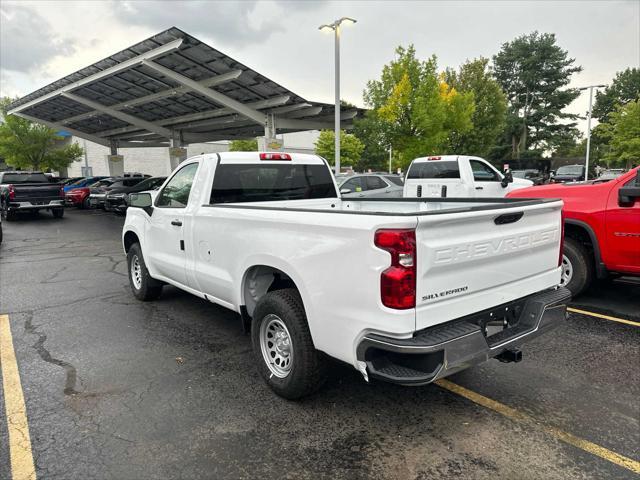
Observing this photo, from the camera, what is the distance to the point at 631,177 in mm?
5320

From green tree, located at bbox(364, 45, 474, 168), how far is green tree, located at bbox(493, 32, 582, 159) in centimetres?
4119

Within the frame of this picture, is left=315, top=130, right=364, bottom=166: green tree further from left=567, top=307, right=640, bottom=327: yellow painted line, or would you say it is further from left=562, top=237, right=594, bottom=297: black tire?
left=567, top=307, right=640, bottom=327: yellow painted line

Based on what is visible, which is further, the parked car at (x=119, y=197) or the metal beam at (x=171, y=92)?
the metal beam at (x=171, y=92)

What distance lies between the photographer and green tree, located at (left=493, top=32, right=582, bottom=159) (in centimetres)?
5894

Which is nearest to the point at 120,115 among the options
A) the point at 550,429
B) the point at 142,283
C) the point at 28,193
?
the point at 28,193

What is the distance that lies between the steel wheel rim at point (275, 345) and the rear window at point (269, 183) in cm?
153

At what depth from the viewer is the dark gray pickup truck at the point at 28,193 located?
1814 cm

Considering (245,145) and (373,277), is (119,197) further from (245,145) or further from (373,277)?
(245,145)

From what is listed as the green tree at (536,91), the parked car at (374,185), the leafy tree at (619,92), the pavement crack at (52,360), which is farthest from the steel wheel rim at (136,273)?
the leafy tree at (619,92)

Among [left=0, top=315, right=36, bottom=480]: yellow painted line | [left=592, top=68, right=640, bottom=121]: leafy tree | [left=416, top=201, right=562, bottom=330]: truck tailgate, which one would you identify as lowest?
[left=0, top=315, right=36, bottom=480]: yellow painted line

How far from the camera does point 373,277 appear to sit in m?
2.58

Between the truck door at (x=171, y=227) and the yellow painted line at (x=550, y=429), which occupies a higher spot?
the truck door at (x=171, y=227)

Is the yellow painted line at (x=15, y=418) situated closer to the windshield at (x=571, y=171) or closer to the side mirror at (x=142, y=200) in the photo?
the side mirror at (x=142, y=200)

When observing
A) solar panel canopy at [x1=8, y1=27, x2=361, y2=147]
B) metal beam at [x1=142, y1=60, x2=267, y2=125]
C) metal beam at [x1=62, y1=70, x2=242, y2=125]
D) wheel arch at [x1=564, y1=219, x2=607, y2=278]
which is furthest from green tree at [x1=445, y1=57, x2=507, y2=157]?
wheel arch at [x1=564, y1=219, x2=607, y2=278]
